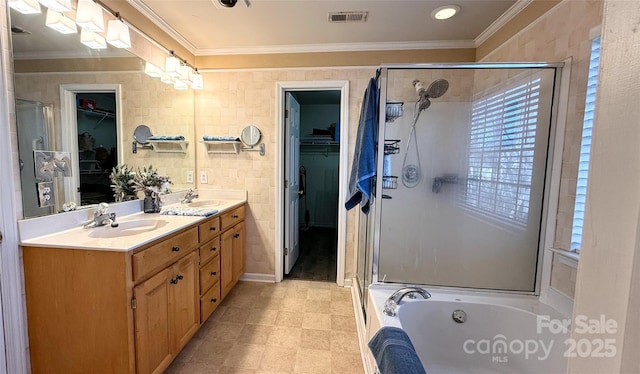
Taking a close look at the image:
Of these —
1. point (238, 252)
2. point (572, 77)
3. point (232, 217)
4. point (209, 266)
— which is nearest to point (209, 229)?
point (209, 266)

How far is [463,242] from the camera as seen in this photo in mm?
1922

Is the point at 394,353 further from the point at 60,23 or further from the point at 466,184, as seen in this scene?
the point at 60,23

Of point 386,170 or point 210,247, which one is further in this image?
point 210,247

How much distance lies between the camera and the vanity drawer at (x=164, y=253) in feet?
4.15

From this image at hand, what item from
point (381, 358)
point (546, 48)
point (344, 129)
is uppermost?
point (546, 48)

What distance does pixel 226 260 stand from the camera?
90.0 inches

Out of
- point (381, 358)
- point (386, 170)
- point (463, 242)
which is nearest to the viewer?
point (381, 358)

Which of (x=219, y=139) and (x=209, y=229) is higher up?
(x=219, y=139)

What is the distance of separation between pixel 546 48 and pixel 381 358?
205cm

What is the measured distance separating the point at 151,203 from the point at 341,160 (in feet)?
5.54

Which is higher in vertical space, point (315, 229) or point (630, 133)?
point (630, 133)

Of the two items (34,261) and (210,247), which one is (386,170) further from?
(34,261)

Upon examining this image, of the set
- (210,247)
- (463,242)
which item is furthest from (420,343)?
(210,247)

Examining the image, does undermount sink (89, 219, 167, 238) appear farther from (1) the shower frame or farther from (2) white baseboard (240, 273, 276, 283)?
(1) the shower frame
